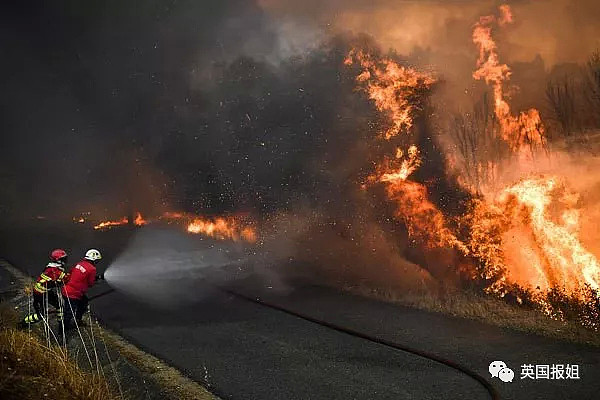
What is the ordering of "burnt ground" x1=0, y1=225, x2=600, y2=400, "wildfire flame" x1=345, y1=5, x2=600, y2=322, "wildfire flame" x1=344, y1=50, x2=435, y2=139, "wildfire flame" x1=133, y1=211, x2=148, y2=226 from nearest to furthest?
"burnt ground" x1=0, y1=225, x2=600, y2=400
"wildfire flame" x1=345, y1=5, x2=600, y2=322
"wildfire flame" x1=344, y1=50, x2=435, y2=139
"wildfire flame" x1=133, y1=211, x2=148, y2=226

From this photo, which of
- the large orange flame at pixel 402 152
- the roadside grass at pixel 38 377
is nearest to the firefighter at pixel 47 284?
the roadside grass at pixel 38 377

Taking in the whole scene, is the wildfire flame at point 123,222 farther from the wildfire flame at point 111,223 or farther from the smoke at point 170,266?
the smoke at point 170,266

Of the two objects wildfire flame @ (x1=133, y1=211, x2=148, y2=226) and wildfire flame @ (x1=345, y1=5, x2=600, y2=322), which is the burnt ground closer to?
wildfire flame @ (x1=345, y1=5, x2=600, y2=322)

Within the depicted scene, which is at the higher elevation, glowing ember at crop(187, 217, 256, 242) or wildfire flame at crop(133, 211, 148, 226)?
wildfire flame at crop(133, 211, 148, 226)

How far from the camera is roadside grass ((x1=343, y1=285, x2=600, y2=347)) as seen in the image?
7207 mm

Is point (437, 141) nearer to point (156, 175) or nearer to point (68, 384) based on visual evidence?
point (68, 384)

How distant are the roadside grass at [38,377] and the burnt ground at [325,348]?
153 centimetres

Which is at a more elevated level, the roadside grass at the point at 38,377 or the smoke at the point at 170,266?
the smoke at the point at 170,266

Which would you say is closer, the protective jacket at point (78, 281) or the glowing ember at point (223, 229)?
the protective jacket at point (78, 281)

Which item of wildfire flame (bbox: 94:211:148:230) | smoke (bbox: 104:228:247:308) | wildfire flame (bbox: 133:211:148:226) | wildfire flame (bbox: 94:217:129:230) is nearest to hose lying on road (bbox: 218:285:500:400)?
smoke (bbox: 104:228:247:308)

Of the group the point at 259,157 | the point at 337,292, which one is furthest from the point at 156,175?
the point at 337,292

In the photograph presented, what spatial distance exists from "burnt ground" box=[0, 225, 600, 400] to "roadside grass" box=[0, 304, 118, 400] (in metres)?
1.53

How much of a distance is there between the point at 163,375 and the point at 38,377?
182 centimetres

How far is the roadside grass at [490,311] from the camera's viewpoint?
7207mm
